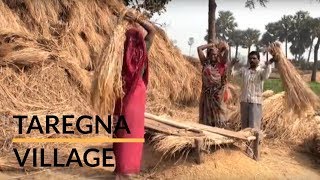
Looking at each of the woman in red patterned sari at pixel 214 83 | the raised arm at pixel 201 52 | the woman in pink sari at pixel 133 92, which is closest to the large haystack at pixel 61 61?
the raised arm at pixel 201 52

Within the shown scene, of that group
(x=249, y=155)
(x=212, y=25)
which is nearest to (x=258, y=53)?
(x=249, y=155)

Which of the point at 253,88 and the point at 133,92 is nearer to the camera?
the point at 133,92

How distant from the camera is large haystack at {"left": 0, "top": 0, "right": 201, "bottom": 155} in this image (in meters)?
6.80

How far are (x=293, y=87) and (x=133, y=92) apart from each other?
87.2 inches

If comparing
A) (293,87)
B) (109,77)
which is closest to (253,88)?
(293,87)

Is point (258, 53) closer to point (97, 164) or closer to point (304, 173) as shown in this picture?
point (304, 173)

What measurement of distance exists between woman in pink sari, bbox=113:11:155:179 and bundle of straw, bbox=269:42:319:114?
1.89 m

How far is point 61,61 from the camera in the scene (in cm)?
748

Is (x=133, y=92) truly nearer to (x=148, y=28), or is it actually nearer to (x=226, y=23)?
(x=148, y=28)

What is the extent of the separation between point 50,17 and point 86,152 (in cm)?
389

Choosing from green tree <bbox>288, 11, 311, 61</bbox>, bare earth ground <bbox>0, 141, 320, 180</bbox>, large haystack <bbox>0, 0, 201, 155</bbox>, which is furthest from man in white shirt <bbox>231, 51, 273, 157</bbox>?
green tree <bbox>288, 11, 311, 61</bbox>

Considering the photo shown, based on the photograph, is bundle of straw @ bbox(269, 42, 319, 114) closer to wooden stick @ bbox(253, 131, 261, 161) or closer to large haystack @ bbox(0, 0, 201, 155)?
wooden stick @ bbox(253, 131, 261, 161)

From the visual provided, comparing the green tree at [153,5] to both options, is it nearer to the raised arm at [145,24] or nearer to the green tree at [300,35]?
the raised arm at [145,24]

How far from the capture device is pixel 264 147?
20.5ft
